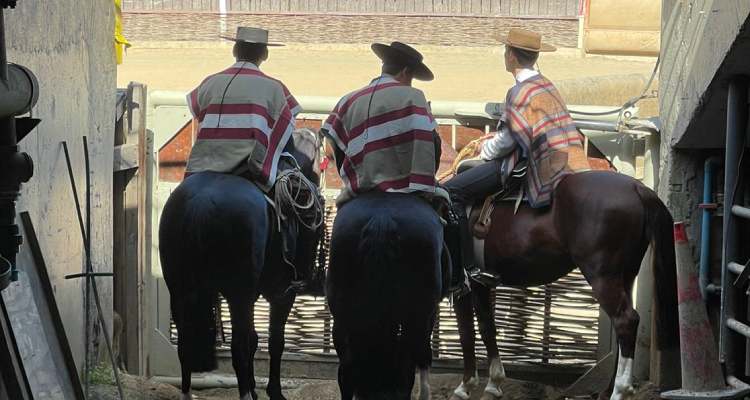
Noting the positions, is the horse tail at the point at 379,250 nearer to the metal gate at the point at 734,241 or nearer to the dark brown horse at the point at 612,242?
the metal gate at the point at 734,241

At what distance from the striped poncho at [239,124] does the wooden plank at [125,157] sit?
4.50 ft

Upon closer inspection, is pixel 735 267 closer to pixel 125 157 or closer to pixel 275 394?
pixel 275 394

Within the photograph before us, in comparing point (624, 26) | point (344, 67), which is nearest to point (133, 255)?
point (344, 67)

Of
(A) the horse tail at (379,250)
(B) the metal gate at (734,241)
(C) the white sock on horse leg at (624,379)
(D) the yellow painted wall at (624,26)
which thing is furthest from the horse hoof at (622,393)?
(D) the yellow painted wall at (624,26)

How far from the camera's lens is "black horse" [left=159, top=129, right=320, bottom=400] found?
23.6 feet

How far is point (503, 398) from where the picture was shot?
891 centimetres

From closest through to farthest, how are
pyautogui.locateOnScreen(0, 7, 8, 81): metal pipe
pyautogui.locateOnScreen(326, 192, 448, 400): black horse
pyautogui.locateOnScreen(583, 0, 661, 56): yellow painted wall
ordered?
pyautogui.locateOnScreen(0, 7, 8, 81): metal pipe
pyautogui.locateOnScreen(326, 192, 448, 400): black horse
pyautogui.locateOnScreen(583, 0, 661, 56): yellow painted wall

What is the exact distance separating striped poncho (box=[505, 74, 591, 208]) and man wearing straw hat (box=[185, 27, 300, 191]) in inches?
63.6

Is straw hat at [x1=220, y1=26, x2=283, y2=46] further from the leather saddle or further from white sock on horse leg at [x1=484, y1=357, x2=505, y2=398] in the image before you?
white sock on horse leg at [x1=484, y1=357, x2=505, y2=398]

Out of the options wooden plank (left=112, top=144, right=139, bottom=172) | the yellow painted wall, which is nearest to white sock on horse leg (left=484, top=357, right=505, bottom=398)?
wooden plank (left=112, top=144, right=139, bottom=172)

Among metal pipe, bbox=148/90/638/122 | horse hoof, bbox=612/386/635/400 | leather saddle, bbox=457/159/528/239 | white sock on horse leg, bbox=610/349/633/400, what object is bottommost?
horse hoof, bbox=612/386/635/400

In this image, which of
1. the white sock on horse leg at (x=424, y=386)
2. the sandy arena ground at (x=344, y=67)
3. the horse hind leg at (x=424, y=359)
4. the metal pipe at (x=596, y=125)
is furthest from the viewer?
the sandy arena ground at (x=344, y=67)

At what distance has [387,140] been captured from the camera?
7098mm

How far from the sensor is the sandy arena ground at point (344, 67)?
1781cm
